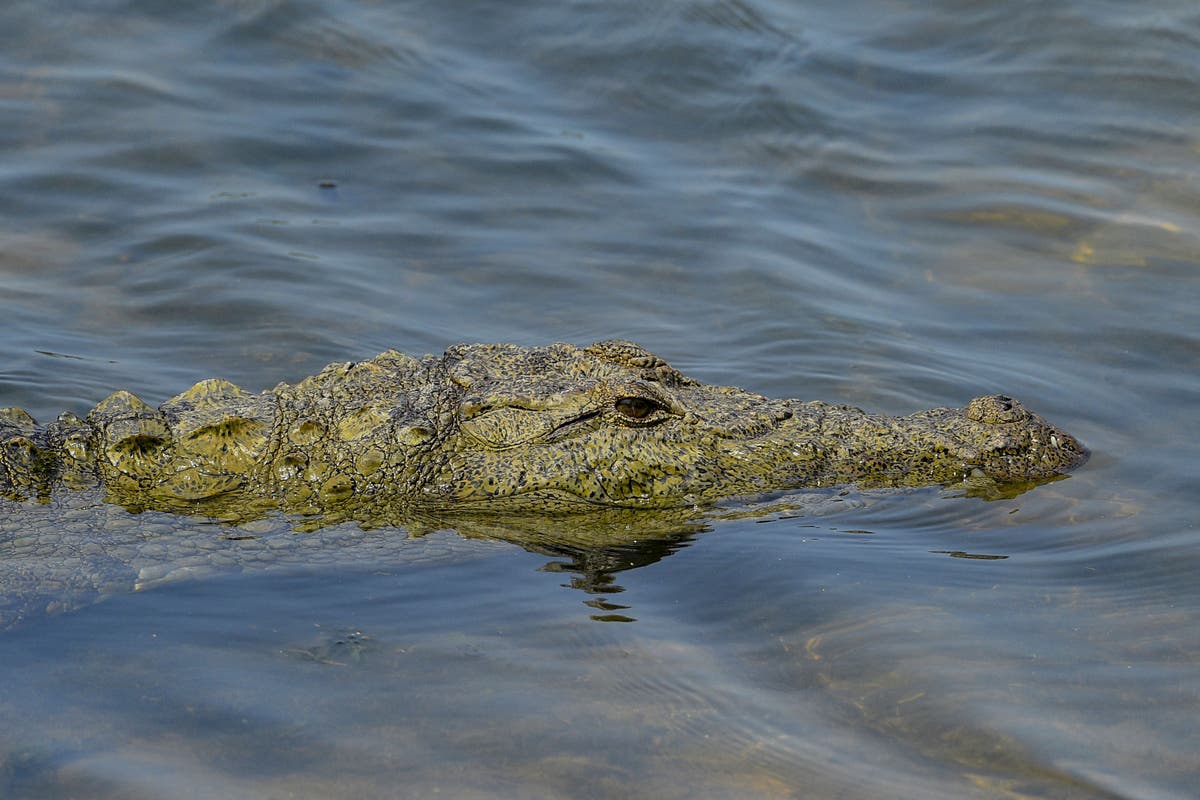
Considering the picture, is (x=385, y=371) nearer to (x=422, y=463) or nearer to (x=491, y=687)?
(x=422, y=463)

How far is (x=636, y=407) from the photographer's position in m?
5.14

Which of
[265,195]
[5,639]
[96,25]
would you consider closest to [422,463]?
[5,639]

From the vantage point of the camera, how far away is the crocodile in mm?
4949

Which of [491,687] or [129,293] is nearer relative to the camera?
[491,687]

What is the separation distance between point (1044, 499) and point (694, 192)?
4.91 metres

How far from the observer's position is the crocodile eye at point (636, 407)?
16.8 feet

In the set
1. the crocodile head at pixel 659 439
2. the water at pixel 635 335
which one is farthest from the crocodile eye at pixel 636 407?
the water at pixel 635 335

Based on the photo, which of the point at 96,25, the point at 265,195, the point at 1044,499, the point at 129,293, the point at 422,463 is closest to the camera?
the point at 422,463

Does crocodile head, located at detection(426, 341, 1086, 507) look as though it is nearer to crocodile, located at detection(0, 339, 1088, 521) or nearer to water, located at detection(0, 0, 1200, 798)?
crocodile, located at detection(0, 339, 1088, 521)

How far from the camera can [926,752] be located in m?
3.77

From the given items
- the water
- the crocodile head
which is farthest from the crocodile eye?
the water

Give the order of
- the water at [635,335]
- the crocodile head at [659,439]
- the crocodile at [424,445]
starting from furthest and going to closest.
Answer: the crocodile head at [659,439]
the crocodile at [424,445]
the water at [635,335]

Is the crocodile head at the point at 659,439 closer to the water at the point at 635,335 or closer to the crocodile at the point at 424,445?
the crocodile at the point at 424,445

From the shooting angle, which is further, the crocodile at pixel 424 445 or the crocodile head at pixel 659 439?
the crocodile head at pixel 659 439
